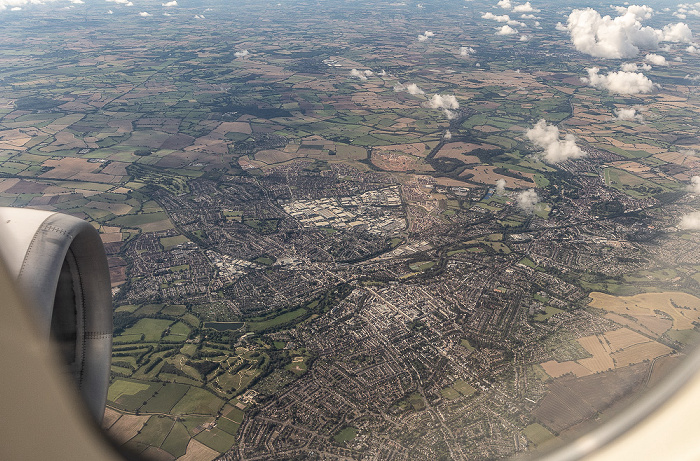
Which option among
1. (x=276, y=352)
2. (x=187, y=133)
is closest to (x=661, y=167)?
(x=276, y=352)

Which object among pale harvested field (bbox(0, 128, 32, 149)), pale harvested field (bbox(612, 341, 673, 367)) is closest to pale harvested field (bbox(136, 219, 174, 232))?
pale harvested field (bbox(0, 128, 32, 149))

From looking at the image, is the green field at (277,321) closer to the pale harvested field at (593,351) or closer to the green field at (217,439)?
the green field at (217,439)

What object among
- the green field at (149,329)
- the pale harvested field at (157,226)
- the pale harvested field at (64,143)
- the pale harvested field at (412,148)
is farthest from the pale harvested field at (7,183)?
the pale harvested field at (412,148)

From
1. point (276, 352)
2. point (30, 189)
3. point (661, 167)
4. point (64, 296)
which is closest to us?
point (64, 296)

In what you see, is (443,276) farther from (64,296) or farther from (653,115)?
(653,115)

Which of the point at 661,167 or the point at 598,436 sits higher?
the point at 598,436

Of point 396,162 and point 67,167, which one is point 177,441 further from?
point 67,167

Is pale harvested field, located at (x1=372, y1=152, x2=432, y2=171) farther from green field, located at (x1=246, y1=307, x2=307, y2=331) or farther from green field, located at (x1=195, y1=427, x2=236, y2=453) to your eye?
green field, located at (x1=195, y1=427, x2=236, y2=453)
